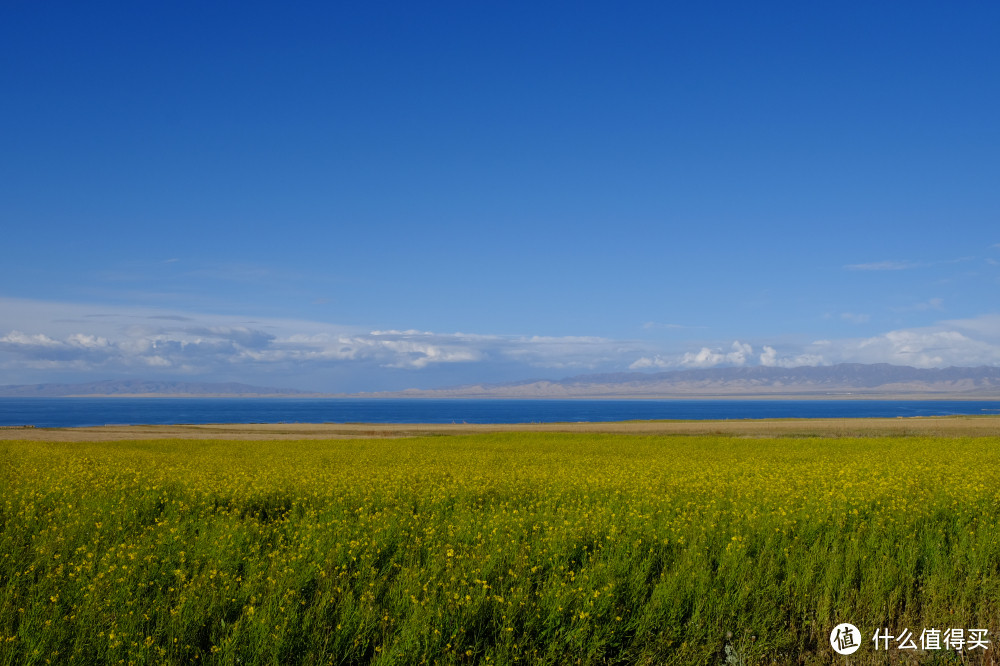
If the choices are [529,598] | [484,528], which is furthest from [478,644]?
[484,528]

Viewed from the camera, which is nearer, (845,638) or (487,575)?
(845,638)

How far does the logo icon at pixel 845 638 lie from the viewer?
29.2ft

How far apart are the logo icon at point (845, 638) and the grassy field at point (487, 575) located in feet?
0.36

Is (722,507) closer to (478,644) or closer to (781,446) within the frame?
(478,644)

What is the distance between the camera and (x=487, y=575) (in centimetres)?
991

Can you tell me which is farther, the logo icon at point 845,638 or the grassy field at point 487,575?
the logo icon at point 845,638

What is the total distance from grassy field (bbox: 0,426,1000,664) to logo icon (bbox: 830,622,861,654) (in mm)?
110

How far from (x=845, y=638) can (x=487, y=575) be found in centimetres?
491

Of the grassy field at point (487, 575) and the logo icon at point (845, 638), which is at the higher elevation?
the grassy field at point (487, 575)

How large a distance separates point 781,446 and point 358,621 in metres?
39.5

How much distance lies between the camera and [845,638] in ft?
30.0

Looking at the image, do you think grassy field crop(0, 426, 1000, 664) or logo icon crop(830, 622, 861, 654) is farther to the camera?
logo icon crop(830, 622, 861, 654)

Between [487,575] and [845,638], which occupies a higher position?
[487,575]

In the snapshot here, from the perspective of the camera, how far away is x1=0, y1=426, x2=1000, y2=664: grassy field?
8.12m
